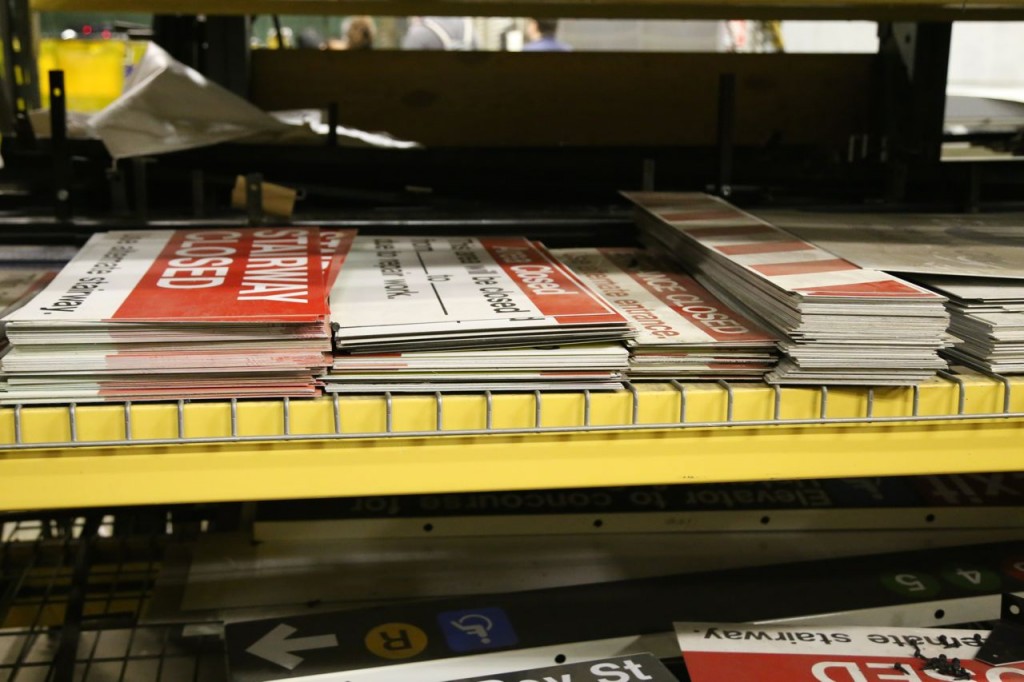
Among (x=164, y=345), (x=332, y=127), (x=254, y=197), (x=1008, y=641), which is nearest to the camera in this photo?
(x=164, y=345)

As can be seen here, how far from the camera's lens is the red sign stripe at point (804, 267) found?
832 millimetres

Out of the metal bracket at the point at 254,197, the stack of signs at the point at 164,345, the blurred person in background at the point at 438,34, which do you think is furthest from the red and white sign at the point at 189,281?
the blurred person in background at the point at 438,34

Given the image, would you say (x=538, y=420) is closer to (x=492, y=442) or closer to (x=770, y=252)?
(x=492, y=442)

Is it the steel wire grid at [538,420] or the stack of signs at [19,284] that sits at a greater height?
the stack of signs at [19,284]

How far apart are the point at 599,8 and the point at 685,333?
0.43 metres

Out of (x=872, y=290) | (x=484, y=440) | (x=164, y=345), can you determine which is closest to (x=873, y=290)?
(x=872, y=290)

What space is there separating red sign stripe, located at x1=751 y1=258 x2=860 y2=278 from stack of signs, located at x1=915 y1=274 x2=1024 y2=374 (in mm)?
82

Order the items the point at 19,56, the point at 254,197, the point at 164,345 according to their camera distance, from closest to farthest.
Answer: the point at 164,345 → the point at 254,197 → the point at 19,56

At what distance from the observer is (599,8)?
108 centimetres

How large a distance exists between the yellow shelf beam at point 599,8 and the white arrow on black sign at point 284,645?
1.93 ft

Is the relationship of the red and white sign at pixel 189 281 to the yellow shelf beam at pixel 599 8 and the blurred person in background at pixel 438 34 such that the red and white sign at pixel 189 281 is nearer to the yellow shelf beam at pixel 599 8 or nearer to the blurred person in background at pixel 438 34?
the yellow shelf beam at pixel 599 8

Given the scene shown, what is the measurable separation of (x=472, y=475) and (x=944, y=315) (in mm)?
371

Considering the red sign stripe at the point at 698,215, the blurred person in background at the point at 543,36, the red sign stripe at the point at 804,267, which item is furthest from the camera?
the blurred person in background at the point at 543,36

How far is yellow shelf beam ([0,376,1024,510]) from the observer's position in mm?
738
